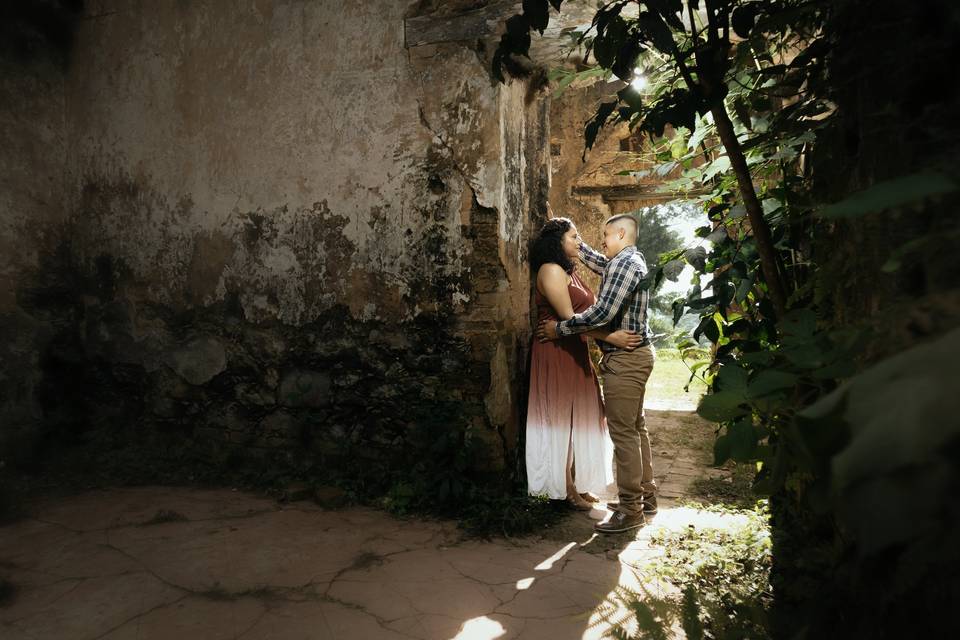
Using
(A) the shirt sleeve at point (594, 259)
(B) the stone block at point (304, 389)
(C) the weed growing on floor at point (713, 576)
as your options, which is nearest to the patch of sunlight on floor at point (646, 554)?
(C) the weed growing on floor at point (713, 576)

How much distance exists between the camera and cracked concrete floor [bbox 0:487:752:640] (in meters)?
2.22

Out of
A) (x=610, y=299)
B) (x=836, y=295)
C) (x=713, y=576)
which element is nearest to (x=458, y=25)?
(x=610, y=299)

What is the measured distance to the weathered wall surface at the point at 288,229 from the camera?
3562 mm

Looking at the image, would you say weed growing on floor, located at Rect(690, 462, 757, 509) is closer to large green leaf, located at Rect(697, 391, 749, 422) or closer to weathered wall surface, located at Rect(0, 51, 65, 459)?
large green leaf, located at Rect(697, 391, 749, 422)

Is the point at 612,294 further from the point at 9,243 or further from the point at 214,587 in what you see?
the point at 9,243

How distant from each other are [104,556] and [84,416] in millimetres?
2268

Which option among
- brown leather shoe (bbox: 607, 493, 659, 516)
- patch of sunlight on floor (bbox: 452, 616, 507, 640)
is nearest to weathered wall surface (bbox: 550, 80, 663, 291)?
brown leather shoe (bbox: 607, 493, 659, 516)

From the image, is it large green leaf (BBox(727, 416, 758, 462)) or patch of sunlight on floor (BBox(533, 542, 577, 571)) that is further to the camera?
patch of sunlight on floor (BBox(533, 542, 577, 571))

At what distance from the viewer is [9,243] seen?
4.21 meters

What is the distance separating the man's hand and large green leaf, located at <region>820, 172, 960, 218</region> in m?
3.06

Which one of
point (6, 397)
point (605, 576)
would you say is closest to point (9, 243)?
point (6, 397)

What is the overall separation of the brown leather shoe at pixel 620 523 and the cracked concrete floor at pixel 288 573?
0.06 metres

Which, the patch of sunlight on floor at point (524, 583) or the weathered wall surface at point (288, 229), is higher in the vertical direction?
the weathered wall surface at point (288, 229)

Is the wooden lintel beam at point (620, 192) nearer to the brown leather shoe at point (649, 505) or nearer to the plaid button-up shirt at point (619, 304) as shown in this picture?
the plaid button-up shirt at point (619, 304)
